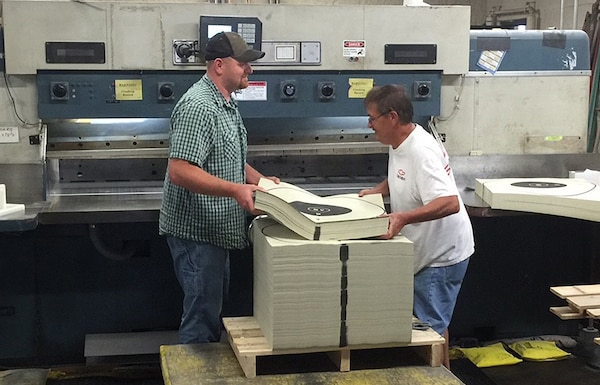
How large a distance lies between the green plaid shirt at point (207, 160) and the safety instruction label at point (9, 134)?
94 centimetres

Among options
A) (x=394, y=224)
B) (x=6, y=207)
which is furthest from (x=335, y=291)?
(x=6, y=207)

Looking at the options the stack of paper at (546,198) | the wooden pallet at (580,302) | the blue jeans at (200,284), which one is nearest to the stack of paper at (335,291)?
the blue jeans at (200,284)

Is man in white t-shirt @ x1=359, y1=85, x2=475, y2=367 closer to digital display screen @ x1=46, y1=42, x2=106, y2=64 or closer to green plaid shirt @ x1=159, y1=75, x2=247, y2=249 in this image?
green plaid shirt @ x1=159, y1=75, x2=247, y2=249

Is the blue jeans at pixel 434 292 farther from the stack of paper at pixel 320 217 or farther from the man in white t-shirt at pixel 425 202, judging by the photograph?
the stack of paper at pixel 320 217

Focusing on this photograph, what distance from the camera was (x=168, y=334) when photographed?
334 cm

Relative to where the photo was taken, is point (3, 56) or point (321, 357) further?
point (3, 56)

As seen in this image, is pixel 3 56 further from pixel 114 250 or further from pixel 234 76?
pixel 234 76

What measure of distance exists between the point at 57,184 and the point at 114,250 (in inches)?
14.8

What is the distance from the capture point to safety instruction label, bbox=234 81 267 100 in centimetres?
314

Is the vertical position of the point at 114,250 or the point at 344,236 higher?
the point at 344,236

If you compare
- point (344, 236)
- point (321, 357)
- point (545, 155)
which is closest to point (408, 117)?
point (344, 236)

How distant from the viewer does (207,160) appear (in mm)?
2350

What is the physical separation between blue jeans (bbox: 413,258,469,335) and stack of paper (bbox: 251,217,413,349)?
446 mm

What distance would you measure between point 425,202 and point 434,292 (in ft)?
1.14
